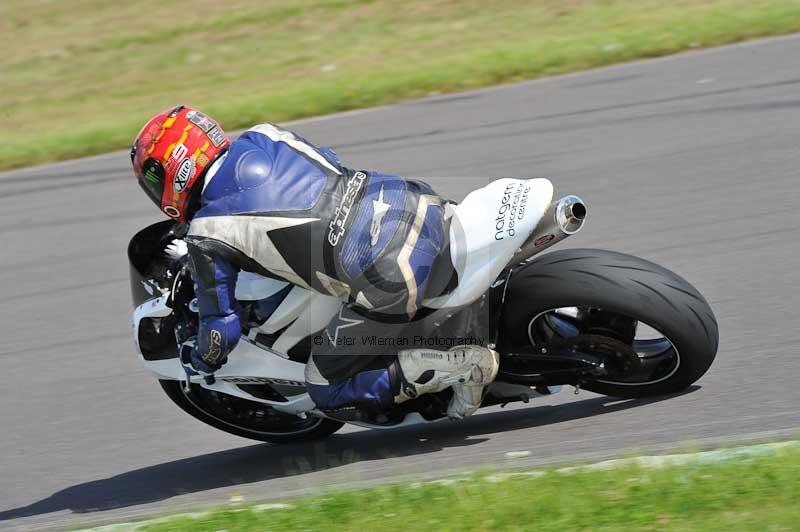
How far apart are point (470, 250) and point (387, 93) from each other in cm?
654

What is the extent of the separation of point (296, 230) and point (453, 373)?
0.84 metres

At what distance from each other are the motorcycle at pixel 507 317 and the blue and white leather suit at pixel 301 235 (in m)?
0.15

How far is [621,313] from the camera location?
434cm

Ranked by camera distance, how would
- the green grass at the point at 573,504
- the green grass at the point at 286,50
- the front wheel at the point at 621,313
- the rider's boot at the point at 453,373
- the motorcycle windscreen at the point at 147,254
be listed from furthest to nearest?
the green grass at the point at 286,50 < the motorcycle windscreen at the point at 147,254 < the rider's boot at the point at 453,373 < the front wheel at the point at 621,313 < the green grass at the point at 573,504

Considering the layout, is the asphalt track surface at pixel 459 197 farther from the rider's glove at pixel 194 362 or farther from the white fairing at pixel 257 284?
the white fairing at pixel 257 284

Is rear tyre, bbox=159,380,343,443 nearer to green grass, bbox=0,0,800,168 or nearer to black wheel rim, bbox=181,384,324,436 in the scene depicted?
black wheel rim, bbox=181,384,324,436

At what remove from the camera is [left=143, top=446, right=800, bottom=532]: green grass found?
351cm

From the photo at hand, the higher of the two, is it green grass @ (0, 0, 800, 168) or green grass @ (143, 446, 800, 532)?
green grass @ (0, 0, 800, 168)

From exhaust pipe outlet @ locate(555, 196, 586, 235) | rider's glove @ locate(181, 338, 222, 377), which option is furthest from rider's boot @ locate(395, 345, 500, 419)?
rider's glove @ locate(181, 338, 222, 377)

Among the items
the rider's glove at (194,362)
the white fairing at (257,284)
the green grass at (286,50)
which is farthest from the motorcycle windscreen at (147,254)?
the green grass at (286,50)

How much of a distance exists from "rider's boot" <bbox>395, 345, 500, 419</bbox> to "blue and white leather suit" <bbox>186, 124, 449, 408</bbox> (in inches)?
7.7

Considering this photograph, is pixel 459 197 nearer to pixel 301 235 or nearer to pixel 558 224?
pixel 558 224

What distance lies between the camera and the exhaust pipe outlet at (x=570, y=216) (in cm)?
436

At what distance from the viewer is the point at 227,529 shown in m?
3.94
